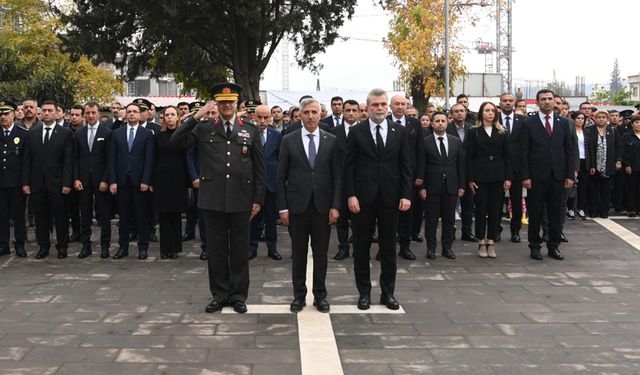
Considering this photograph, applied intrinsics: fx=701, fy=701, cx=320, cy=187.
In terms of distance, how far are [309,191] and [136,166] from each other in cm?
362

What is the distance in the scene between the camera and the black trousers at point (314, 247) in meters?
6.61

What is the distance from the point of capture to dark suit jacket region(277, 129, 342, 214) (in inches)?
258

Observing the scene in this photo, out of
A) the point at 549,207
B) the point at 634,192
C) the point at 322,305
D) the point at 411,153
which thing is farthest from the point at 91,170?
the point at 634,192

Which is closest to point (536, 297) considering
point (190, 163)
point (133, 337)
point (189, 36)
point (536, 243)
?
point (536, 243)

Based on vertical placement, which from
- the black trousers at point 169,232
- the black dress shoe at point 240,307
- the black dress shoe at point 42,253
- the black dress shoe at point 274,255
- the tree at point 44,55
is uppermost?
the tree at point 44,55

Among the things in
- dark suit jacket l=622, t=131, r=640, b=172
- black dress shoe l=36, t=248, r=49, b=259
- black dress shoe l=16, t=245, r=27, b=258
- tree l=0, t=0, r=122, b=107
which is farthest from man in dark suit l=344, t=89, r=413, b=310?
tree l=0, t=0, r=122, b=107

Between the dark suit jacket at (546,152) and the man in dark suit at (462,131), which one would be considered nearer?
the dark suit jacket at (546,152)

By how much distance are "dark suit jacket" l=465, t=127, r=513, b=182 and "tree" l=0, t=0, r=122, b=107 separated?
17766 millimetres

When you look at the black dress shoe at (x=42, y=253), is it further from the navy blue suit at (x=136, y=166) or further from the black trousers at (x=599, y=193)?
the black trousers at (x=599, y=193)

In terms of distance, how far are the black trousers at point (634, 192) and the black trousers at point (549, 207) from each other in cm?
467

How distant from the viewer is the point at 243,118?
6902mm

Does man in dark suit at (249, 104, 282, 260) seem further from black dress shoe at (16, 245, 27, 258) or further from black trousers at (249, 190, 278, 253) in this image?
black dress shoe at (16, 245, 27, 258)

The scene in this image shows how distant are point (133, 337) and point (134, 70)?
20446 mm

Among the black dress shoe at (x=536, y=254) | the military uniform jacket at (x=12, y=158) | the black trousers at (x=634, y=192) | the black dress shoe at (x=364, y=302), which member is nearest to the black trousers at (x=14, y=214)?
the military uniform jacket at (x=12, y=158)
